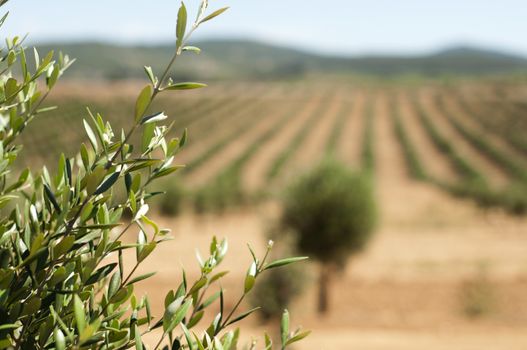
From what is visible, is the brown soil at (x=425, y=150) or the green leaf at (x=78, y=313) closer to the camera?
the green leaf at (x=78, y=313)

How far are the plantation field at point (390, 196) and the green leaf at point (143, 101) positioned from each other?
0.66 m

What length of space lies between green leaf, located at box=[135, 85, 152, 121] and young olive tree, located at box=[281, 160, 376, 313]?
1323 cm

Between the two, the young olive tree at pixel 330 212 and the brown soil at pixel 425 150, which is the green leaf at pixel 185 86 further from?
the brown soil at pixel 425 150

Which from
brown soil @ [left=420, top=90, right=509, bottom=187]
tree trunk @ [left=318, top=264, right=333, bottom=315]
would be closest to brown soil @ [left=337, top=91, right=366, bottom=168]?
brown soil @ [left=420, top=90, right=509, bottom=187]

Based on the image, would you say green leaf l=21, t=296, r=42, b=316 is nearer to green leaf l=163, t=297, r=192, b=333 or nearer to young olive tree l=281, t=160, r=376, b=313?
green leaf l=163, t=297, r=192, b=333

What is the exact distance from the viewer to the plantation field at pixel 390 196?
13.9 meters

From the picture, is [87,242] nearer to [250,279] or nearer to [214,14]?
[250,279]

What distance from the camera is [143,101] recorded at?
119 centimetres

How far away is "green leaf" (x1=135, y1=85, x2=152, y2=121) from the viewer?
1.17 meters

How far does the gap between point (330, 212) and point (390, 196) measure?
835 inches

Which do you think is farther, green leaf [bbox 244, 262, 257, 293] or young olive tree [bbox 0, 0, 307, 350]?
green leaf [bbox 244, 262, 257, 293]

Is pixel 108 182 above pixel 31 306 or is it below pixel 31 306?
above

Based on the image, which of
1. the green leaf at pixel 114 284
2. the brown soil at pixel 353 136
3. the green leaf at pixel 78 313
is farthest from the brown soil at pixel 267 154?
the green leaf at pixel 78 313

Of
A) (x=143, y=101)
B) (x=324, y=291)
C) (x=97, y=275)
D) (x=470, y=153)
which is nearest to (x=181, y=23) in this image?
(x=143, y=101)
